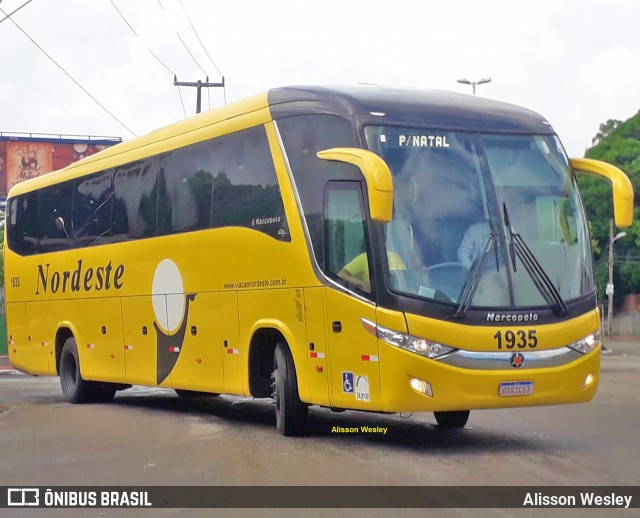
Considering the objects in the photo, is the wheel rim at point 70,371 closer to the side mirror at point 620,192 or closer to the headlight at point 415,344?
the headlight at point 415,344

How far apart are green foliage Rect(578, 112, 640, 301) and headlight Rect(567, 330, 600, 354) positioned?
51.1 metres

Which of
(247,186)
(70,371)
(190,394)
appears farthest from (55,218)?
(247,186)

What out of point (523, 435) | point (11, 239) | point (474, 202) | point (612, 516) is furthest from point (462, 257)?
point (11, 239)

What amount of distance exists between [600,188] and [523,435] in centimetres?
5216

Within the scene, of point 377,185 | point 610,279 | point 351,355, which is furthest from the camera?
point 610,279

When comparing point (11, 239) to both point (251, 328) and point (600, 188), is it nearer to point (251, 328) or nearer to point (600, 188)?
point (251, 328)

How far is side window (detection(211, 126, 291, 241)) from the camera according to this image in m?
13.0

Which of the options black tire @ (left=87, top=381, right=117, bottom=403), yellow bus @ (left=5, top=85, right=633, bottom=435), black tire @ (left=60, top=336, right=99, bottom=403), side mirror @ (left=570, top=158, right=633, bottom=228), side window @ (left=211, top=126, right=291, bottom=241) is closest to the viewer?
yellow bus @ (left=5, top=85, right=633, bottom=435)

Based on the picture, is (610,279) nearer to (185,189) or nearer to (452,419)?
(185,189)

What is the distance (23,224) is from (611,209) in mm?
45771

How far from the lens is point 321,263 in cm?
1202

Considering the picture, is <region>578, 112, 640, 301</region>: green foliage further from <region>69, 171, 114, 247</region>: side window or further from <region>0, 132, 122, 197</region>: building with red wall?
<region>69, 171, 114, 247</region>: side window

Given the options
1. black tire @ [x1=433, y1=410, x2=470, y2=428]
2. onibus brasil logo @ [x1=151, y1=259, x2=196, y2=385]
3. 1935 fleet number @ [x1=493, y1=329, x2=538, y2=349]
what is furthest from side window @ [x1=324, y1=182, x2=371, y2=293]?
onibus brasil logo @ [x1=151, y1=259, x2=196, y2=385]

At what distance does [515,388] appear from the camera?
1119 centimetres
